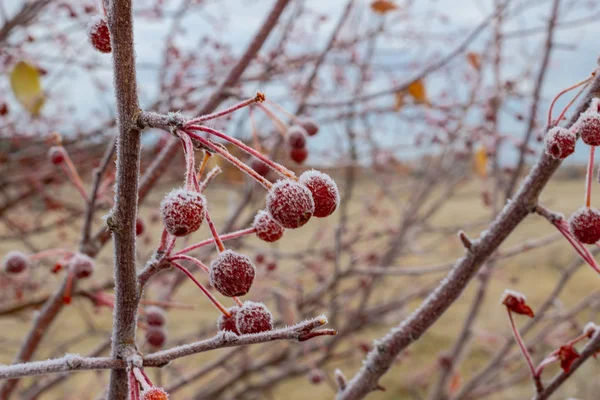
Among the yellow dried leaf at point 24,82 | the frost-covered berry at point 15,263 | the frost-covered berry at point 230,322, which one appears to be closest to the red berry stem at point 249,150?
the frost-covered berry at point 230,322

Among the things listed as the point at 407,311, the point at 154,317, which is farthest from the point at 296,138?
the point at 407,311

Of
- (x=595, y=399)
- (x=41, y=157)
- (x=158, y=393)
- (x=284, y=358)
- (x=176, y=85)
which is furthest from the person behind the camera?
(x=595, y=399)

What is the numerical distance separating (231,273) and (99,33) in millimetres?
203

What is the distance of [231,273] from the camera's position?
1.21 feet

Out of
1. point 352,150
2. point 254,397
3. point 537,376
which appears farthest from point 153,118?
point 254,397

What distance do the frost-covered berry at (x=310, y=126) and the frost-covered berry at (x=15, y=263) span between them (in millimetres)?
420

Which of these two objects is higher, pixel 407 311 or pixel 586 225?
pixel 407 311

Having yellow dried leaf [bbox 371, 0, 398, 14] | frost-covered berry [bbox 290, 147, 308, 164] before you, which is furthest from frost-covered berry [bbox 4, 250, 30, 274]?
yellow dried leaf [bbox 371, 0, 398, 14]

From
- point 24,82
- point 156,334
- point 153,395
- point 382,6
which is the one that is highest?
point 382,6

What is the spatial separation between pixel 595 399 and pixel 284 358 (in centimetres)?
144

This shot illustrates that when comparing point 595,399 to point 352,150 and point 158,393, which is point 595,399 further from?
point 158,393

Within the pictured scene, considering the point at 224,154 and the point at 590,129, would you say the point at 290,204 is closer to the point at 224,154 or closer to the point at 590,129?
the point at 224,154

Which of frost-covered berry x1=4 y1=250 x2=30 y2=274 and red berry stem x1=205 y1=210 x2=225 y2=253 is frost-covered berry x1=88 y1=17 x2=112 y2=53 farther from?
frost-covered berry x1=4 y1=250 x2=30 y2=274

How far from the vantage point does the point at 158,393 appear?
317 mm
